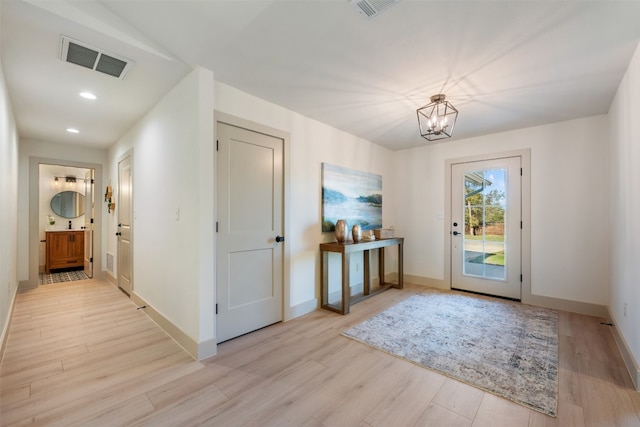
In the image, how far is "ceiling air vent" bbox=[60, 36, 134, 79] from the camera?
197 cm

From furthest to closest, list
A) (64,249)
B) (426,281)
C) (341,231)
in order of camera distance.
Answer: (64,249) → (426,281) → (341,231)

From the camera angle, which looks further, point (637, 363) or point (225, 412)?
point (637, 363)

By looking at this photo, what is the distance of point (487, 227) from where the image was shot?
4027mm

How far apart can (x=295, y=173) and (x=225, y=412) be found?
7.51 feet

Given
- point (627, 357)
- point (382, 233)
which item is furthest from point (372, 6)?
point (627, 357)

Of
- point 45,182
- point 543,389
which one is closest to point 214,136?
point 543,389

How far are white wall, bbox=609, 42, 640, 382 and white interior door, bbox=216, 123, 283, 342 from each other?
2.93 meters

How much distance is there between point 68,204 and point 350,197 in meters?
6.44

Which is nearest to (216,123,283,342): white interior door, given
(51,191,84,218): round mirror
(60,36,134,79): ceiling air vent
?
(60,36,134,79): ceiling air vent

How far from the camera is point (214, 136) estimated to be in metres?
2.44

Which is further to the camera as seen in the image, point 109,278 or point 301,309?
point 109,278

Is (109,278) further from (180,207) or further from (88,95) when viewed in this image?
(180,207)

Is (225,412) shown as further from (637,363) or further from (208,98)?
(637,363)

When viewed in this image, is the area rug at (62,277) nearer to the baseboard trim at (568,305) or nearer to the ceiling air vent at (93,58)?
the ceiling air vent at (93,58)
